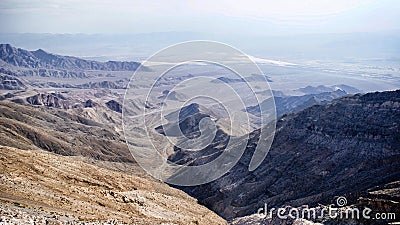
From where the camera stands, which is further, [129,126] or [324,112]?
[129,126]

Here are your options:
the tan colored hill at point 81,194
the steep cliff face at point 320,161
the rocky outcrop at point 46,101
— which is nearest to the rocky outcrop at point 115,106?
the rocky outcrop at point 46,101

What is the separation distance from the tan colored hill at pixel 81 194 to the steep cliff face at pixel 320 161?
34.9 feet

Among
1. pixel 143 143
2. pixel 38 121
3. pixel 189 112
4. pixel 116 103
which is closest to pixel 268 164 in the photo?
pixel 143 143

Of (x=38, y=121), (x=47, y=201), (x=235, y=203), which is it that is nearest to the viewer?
(x=47, y=201)

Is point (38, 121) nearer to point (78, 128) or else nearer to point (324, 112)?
point (78, 128)

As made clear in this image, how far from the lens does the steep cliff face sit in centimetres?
5088

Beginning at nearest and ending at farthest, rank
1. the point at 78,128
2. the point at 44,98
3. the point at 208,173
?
the point at 208,173 → the point at 78,128 → the point at 44,98

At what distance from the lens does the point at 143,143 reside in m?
111

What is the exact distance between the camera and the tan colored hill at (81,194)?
29234mm

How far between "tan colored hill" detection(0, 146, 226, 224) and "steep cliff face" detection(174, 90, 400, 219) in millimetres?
10639

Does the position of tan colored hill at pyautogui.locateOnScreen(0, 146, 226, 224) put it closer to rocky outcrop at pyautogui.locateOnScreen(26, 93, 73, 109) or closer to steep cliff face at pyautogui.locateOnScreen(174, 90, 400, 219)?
steep cliff face at pyautogui.locateOnScreen(174, 90, 400, 219)

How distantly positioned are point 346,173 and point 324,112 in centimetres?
2157

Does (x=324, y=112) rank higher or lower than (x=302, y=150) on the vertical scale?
higher
